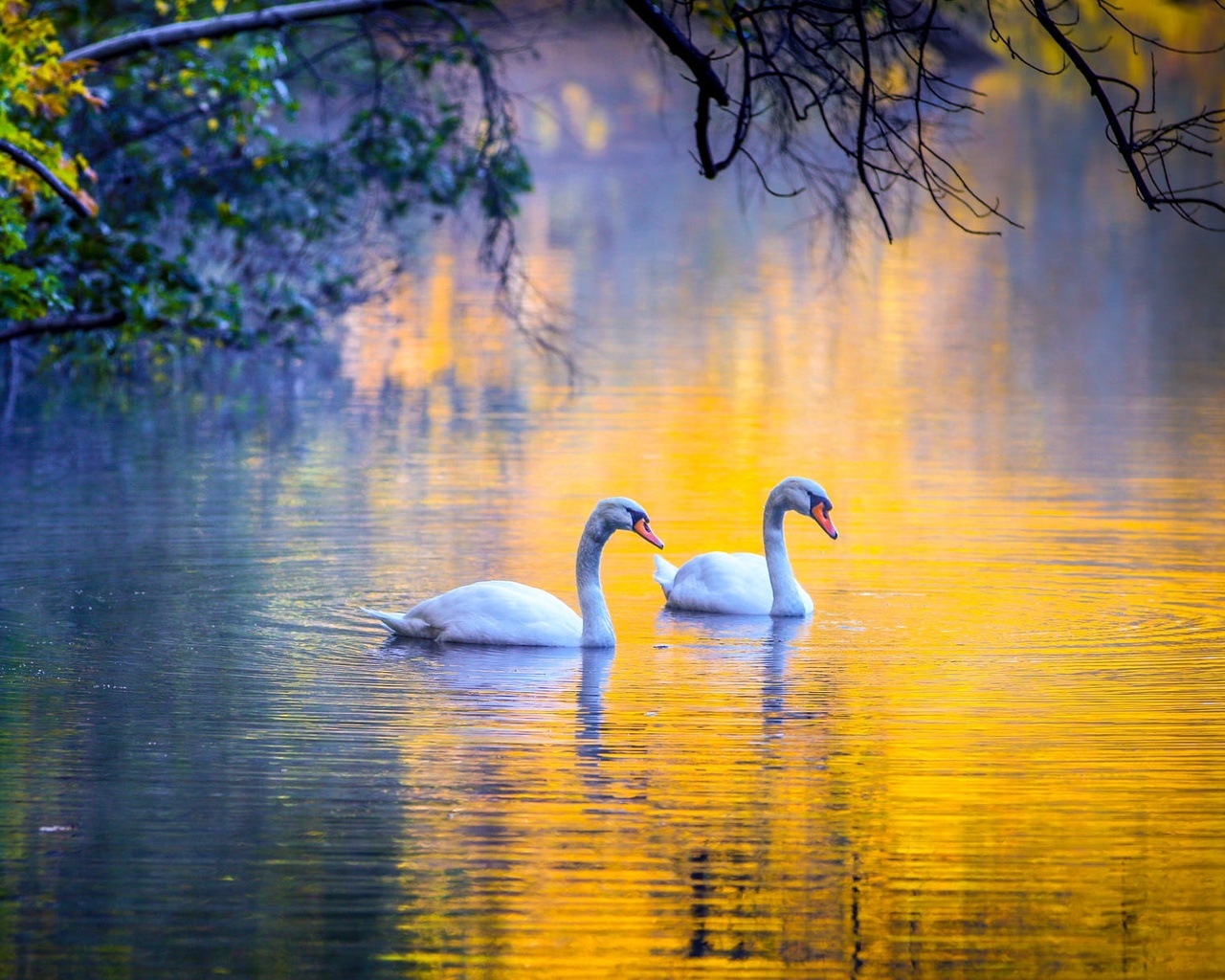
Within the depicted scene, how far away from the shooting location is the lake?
21.9ft

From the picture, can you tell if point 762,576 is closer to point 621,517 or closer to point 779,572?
point 779,572

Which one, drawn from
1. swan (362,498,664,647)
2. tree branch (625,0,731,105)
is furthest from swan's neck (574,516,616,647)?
tree branch (625,0,731,105)

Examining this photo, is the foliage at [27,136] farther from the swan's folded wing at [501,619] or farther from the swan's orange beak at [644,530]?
the swan's orange beak at [644,530]

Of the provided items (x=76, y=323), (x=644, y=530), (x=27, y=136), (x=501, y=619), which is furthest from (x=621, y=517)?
(x=76, y=323)

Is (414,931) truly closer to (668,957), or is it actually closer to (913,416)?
(668,957)

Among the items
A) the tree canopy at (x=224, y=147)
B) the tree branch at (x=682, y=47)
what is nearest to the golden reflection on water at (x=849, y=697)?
the tree canopy at (x=224, y=147)

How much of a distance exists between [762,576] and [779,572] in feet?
0.86

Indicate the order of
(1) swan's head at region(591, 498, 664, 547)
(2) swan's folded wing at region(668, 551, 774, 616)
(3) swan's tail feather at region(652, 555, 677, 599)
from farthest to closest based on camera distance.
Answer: (3) swan's tail feather at region(652, 555, 677, 599)
(2) swan's folded wing at region(668, 551, 774, 616)
(1) swan's head at region(591, 498, 664, 547)

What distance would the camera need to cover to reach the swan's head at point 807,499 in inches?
489

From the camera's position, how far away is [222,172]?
23094mm

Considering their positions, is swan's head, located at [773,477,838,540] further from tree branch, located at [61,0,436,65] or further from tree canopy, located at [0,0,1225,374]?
tree branch, located at [61,0,436,65]

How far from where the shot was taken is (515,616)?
11.1 metres

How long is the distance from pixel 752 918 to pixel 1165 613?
5.82 m

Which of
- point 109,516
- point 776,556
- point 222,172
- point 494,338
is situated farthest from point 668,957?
point 494,338
